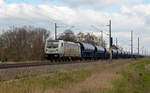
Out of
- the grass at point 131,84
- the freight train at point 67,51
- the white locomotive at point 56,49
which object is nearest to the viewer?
the grass at point 131,84

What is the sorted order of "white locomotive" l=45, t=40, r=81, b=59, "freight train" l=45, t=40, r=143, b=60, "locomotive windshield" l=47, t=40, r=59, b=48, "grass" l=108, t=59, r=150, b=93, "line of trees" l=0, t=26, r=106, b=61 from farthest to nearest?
"line of trees" l=0, t=26, r=106, b=61, "locomotive windshield" l=47, t=40, r=59, b=48, "freight train" l=45, t=40, r=143, b=60, "white locomotive" l=45, t=40, r=81, b=59, "grass" l=108, t=59, r=150, b=93

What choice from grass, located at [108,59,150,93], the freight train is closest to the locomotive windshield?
the freight train

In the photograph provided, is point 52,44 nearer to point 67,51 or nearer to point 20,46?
point 67,51

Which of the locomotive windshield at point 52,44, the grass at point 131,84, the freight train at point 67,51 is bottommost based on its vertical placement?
the grass at point 131,84

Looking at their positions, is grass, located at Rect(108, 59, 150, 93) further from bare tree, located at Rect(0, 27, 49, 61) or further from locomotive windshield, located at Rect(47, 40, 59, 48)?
bare tree, located at Rect(0, 27, 49, 61)

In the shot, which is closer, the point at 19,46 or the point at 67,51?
the point at 67,51

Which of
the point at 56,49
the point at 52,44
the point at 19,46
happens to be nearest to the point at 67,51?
the point at 52,44

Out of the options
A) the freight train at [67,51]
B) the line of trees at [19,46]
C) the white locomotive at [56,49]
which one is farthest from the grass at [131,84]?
the line of trees at [19,46]

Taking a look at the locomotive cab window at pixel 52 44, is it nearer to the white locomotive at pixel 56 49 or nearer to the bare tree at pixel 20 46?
the white locomotive at pixel 56 49

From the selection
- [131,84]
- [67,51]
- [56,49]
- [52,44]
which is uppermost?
Result: [52,44]

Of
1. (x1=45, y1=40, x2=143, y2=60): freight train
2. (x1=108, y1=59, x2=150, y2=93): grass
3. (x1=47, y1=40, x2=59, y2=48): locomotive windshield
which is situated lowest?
(x1=108, y1=59, x2=150, y2=93): grass

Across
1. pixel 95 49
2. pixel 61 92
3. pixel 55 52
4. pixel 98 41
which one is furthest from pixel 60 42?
pixel 98 41

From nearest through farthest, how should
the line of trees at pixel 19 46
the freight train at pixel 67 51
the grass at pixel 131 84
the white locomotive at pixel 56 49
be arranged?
the grass at pixel 131 84, the white locomotive at pixel 56 49, the freight train at pixel 67 51, the line of trees at pixel 19 46

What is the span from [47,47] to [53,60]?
195 cm
